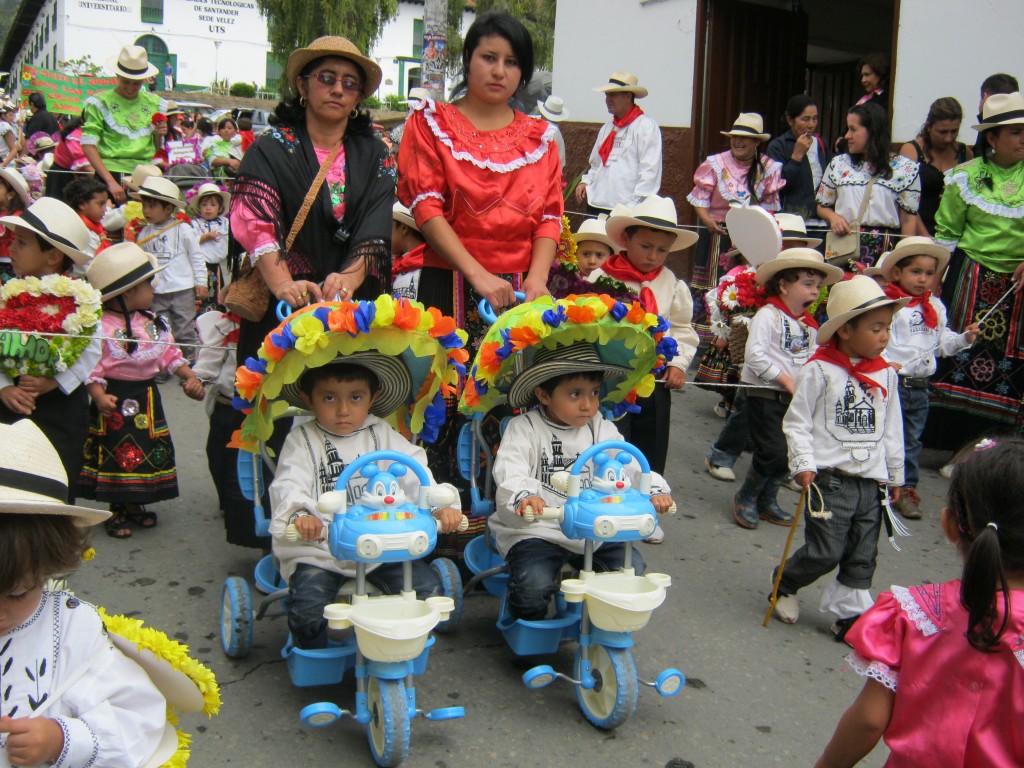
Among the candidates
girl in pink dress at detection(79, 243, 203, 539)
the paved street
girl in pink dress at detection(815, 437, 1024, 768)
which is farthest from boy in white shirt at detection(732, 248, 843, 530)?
girl in pink dress at detection(815, 437, 1024, 768)

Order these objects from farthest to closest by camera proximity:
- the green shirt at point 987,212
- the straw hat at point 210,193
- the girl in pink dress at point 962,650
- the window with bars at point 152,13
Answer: the window with bars at point 152,13 → the straw hat at point 210,193 → the green shirt at point 987,212 → the girl in pink dress at point 962,650

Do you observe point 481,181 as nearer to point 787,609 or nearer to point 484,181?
point 484,181

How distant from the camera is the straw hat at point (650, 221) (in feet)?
17.5

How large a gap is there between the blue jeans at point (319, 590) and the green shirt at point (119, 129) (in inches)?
274

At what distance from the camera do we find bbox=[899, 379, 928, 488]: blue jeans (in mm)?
6535

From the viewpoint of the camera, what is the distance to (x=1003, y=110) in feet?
21.7

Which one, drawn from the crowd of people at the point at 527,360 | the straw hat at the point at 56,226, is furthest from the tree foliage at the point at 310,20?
the straw hat at the point at 56,226

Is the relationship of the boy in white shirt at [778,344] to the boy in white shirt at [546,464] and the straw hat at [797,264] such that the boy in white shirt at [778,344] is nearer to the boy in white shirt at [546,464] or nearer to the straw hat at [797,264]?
the straw hat at [797,264]

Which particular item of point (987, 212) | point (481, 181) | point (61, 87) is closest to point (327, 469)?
point (481, 181)

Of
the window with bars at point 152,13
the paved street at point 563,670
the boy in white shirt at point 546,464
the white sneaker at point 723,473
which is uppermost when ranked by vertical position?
the window with bars at point 152,13

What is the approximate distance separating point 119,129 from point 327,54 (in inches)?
236

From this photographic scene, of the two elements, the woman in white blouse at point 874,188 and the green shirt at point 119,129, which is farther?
the green shirt at point 119,129

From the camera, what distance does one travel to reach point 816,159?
9.45 metres

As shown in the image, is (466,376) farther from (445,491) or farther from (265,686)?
(265,686)
